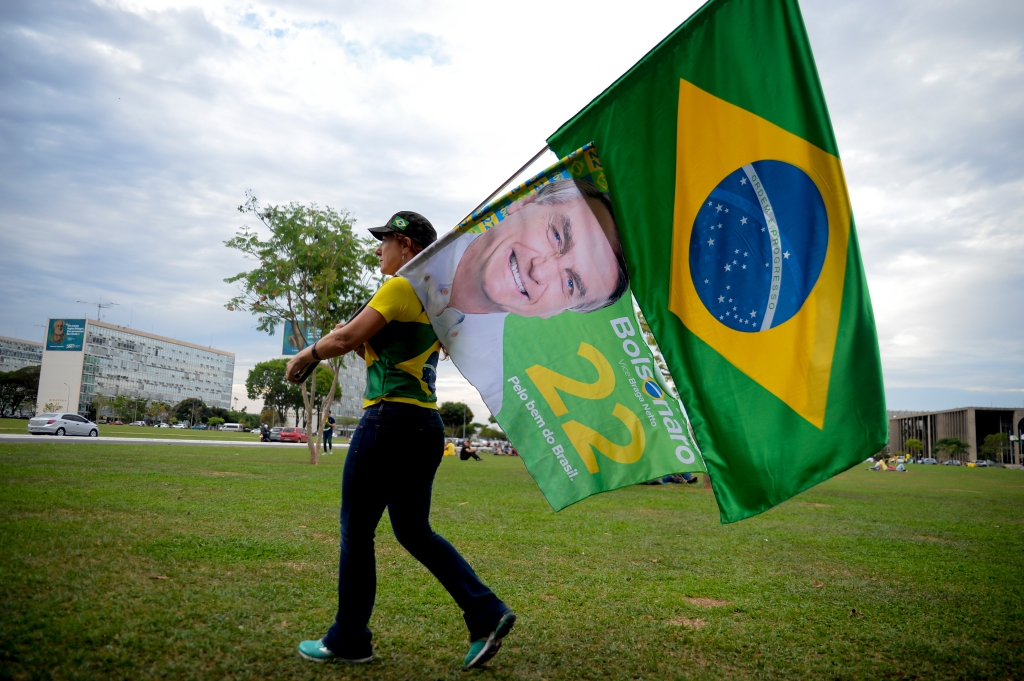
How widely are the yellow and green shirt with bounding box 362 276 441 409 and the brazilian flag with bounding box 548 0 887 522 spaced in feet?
3.39

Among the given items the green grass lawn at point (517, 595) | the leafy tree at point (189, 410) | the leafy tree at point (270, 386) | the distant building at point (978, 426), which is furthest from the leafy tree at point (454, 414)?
the green grass lawn at point (517, 595)

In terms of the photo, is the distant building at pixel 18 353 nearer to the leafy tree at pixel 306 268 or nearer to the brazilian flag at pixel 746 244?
the leafy tree at pixel 306 268

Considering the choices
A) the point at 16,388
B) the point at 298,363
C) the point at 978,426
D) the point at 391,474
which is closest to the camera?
the point at 298,363

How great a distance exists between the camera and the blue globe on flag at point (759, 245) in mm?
2770

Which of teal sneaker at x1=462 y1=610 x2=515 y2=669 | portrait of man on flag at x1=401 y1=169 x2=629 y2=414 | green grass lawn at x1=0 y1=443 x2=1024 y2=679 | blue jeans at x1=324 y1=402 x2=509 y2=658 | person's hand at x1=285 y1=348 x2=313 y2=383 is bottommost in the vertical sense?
green grass lawn at x1=0 y1=443 x2=1024 y2=679

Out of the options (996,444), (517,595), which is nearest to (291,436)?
(517,595)

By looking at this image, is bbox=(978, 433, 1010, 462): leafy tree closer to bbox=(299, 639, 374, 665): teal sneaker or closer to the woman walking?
the woman walking

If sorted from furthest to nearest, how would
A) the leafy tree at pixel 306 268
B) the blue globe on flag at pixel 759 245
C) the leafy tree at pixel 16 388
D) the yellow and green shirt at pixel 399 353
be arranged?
1. the leafy tree at pixel 16 388
2. the leafy tree at pixel 306 268
3. the yellow and green shirt at pixel 399 353
4. the blue globe on flag at pixel 759 245

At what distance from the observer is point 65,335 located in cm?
10725

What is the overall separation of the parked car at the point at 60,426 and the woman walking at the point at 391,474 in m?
33.1

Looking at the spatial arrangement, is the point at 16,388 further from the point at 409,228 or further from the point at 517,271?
the point at 517,271

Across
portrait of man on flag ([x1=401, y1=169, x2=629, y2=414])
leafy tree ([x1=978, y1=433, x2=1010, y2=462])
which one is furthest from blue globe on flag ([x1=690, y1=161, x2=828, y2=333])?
leafy tree ([x1=978, y1=433, x2=1010, y2=462])

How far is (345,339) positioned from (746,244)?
1.84 metres

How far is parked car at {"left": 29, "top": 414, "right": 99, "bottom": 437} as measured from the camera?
29297 mm
